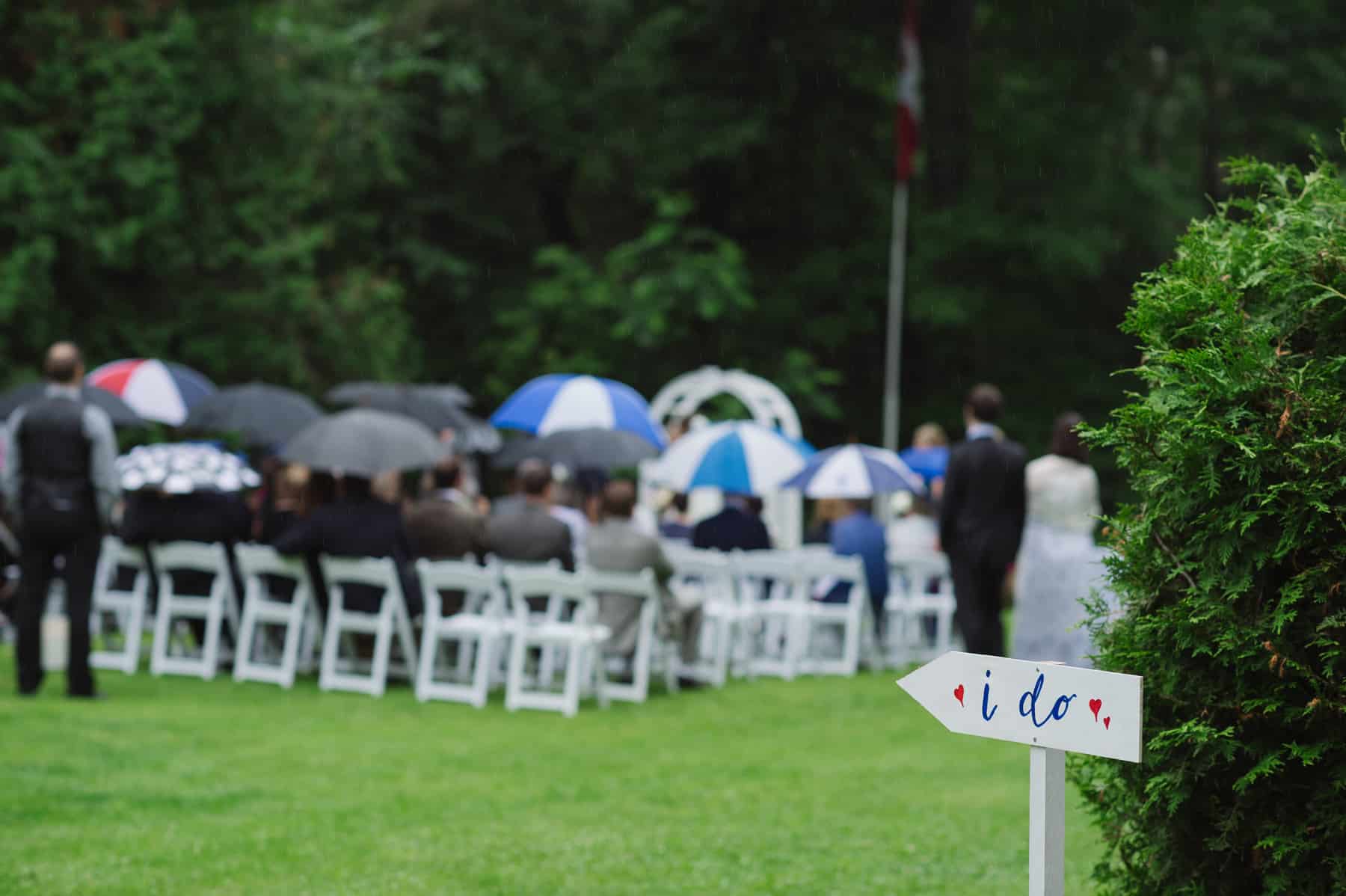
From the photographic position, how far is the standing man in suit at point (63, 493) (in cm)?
1060

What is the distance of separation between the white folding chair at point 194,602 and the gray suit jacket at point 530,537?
6.43 ft

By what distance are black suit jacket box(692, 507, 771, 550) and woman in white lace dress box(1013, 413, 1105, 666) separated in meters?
3.10

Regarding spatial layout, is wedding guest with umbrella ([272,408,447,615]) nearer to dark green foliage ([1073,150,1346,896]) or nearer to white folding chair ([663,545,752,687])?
white folding chair ([663,545,752,687])

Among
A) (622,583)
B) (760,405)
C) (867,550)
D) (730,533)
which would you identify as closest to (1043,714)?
(622,583)

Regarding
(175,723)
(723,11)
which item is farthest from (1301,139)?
(175,723)

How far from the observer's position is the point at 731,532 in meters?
14.2

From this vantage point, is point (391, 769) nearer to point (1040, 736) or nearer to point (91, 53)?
point (1040, 736)

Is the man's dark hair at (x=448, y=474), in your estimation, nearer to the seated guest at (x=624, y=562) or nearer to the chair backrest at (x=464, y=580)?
the chair backrest at (x=464, y=580)

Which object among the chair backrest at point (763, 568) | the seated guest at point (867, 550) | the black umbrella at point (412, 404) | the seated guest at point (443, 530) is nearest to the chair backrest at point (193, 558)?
the seated guest at point (443, 530)

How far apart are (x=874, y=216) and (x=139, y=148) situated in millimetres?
12572

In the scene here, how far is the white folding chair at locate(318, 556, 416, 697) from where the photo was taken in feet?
38.1

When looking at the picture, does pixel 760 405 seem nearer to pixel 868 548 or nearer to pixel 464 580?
pixel 868 548

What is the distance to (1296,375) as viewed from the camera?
4.05 meters

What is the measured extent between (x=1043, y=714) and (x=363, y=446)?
8.39 m
